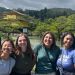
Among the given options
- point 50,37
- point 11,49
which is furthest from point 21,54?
point 50,37

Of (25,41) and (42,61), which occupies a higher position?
(25,41)

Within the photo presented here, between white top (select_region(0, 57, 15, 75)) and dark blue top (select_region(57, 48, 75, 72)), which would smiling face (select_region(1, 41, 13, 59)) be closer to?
white top (select_region(0, 57, 15, 75))

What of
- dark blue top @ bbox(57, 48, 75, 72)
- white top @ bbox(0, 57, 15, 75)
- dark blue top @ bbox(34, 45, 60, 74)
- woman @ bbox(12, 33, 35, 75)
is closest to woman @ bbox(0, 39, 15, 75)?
white top @ bbox(0, 57, 15, 75)

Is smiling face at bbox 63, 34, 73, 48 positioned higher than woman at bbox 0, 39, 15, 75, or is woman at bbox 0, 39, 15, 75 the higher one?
smiling face at bbox 63, 34, 73, 48

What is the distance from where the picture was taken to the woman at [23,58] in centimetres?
482

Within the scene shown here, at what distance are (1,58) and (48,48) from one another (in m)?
0.76

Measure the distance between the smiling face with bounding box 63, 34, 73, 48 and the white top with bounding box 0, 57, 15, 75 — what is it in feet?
2.66

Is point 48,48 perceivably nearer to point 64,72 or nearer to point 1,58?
point 64,72

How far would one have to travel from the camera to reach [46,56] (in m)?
4.90

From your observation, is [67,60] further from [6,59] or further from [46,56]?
[6,59]

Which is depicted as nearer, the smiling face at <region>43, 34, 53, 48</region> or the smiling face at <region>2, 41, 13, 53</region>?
the smiling face at <region>2, 41, 13, 53</region>

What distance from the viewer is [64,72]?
4.79m

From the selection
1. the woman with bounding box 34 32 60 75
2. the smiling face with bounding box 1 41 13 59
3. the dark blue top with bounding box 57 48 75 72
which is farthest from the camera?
the woman with bounding box 34 32 60 75

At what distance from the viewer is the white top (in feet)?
15.2
